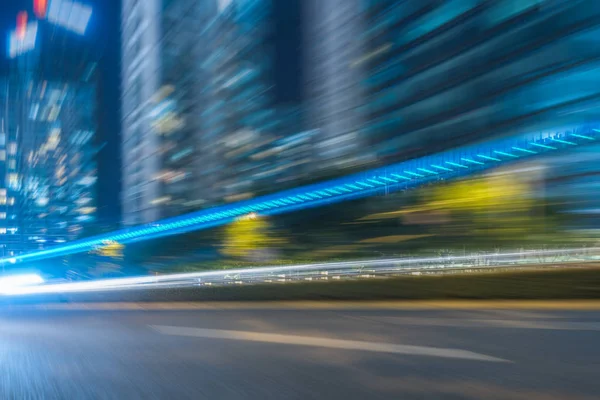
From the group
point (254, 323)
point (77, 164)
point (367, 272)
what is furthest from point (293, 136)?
point (254, 323)

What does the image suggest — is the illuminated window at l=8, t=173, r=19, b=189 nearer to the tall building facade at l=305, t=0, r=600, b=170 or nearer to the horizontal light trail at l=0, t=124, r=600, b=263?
the horizontal light trail at l=0, t=124, r=600, b=263

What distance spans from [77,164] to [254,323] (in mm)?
91058

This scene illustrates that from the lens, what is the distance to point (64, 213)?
78812 mm

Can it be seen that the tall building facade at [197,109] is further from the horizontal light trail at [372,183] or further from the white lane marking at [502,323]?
the white lane marking at [502,323]

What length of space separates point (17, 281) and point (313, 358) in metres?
10.4

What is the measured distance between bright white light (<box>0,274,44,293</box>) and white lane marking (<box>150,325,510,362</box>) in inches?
269

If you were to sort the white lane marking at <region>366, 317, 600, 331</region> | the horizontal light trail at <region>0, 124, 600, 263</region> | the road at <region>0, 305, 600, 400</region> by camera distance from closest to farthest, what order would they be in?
1. the road at <region>0, 305, 600, 400</region>
2. the white lane marking at <region>366, 317, 600, 331</region>
3. the horizontal light trail at <region>0, 124, 600, 263</region>

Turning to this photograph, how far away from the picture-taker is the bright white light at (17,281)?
13.4 metres

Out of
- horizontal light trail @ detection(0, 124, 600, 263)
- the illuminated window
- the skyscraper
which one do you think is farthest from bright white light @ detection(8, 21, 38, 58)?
horizontal light trail @ detection(0, 124, 600, 263)

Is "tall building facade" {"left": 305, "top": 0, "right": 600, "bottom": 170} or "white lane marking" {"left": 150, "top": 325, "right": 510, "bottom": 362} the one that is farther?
"tall building facade" {"left": 305, "top": 0, "right": 600, "bottom": 170}

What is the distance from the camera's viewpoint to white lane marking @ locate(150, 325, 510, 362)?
17.0ft

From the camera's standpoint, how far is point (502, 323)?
7250 millimetres

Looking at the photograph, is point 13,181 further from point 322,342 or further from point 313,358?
point 313,358

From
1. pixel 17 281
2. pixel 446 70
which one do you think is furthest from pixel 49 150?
pixel 17 281
